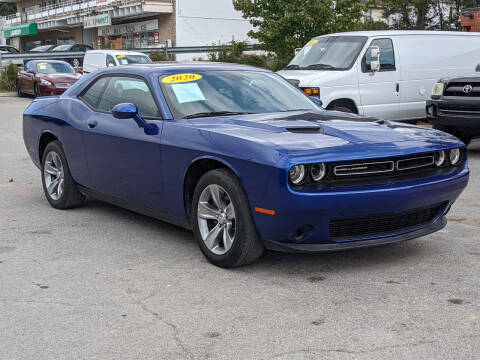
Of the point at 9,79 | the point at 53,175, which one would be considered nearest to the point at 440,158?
the point at 53,175

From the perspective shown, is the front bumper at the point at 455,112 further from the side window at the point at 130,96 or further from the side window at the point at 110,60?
the side window at the point at 110,60

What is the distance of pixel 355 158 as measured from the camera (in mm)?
4793

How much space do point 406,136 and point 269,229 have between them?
1.26 meters

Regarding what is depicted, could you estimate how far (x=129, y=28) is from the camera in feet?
174

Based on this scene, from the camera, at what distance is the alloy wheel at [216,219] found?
513 cm

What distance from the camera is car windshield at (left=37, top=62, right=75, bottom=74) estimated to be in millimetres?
25469

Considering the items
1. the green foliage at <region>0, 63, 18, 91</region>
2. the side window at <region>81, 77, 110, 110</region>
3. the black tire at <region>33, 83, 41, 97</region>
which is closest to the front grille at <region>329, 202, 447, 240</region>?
the side window at <region>81, 77, 110, 110</region>

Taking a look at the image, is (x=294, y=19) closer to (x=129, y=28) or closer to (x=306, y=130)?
(x=306, y=130)

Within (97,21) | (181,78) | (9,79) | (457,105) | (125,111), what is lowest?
(9,79)

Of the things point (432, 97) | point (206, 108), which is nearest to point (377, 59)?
point (432, 97)

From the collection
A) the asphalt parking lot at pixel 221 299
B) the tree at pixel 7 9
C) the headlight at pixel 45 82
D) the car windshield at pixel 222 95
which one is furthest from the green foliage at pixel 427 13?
the tree at pixel 7 9

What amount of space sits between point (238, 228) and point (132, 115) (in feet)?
4.74

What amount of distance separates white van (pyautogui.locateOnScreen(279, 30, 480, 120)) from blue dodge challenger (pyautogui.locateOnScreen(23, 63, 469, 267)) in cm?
579

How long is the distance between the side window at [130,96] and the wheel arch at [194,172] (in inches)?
26.6
